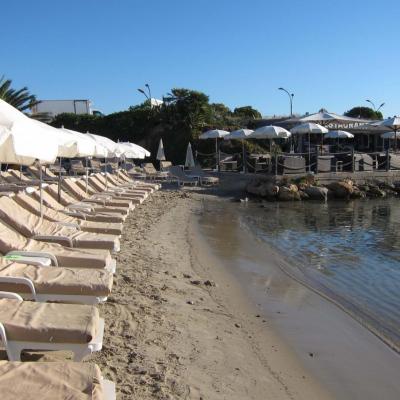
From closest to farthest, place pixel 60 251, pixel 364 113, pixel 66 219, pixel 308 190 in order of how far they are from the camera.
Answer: pixel 60 251 < pixel 66 219 < pixel 308 190 < pixel 364 113

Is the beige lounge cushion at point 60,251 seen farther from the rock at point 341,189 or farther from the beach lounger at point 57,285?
the rock at point 341,189

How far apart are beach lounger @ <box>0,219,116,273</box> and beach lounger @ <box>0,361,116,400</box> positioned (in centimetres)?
239

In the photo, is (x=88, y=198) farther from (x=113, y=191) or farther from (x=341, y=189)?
(x=341, y=189)

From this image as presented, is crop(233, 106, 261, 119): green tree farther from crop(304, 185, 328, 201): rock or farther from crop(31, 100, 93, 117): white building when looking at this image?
crop(304, 185, 328, 201): rock

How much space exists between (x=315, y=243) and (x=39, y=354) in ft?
31.0

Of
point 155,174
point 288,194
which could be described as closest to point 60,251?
point 288,194

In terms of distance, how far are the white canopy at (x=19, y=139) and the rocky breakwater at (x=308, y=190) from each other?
1687 centimetres

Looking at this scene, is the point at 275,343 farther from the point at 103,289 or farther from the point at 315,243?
the point at 315,243

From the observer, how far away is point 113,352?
461 centimetres

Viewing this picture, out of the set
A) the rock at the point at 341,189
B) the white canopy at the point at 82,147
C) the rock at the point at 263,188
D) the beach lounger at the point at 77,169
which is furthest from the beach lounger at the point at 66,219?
the beach lounger at the point at 77,169

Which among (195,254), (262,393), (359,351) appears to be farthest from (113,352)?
(195,254)

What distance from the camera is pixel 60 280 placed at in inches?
188

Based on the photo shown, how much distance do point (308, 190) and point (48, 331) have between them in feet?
63.9

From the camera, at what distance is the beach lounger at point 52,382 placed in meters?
2.84
